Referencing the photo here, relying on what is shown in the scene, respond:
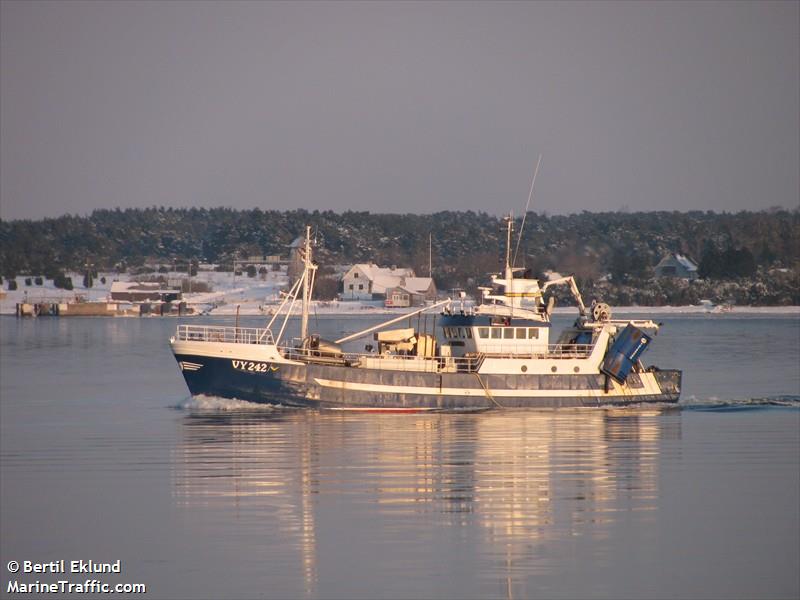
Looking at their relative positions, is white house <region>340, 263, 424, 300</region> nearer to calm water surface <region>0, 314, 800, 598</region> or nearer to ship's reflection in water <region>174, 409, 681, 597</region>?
calm water surface <region>0, 314, 800, 598</region>

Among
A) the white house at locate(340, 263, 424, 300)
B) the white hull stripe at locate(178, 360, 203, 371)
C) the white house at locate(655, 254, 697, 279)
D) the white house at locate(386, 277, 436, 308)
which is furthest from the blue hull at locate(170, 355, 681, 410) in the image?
the white house at locate(655, 254, 697, 279)

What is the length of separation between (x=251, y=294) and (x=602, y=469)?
12575 cm

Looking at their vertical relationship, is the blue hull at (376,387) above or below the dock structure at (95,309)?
below

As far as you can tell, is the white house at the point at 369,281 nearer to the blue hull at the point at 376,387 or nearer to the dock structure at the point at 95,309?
the dock structure at the point at 95,309

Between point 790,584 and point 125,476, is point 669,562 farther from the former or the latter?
point 125,476

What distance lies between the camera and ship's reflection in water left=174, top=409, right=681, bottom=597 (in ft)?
83.8

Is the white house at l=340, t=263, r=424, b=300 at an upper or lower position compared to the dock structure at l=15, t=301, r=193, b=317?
upper

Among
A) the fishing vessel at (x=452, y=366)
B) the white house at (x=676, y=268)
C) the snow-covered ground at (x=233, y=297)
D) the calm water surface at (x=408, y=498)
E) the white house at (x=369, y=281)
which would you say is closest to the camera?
the calm water surface at (x=408, y=498)

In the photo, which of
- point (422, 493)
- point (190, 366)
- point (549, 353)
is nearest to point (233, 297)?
point (190, 366)

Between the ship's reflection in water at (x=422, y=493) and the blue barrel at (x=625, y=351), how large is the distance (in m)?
1.80

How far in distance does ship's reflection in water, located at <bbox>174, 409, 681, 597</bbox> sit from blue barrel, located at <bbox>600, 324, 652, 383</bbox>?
5.90ft

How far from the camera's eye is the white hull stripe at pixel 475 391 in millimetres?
46219

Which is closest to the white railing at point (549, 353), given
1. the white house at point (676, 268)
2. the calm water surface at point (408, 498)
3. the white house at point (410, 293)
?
the calm water surface at point (408, 498)

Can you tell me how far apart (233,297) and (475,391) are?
11376cm
